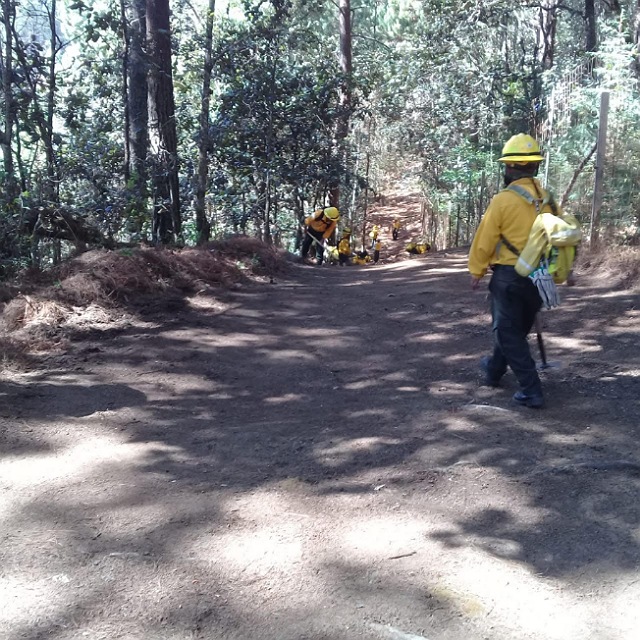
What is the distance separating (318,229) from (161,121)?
5.73 m

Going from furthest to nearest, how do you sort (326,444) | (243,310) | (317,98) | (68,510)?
(317,98) < (243,310) < (326,444) < (68,510)

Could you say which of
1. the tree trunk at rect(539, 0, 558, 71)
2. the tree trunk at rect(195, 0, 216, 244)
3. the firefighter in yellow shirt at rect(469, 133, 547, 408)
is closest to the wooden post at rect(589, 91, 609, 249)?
the firefighter in yellow shirt at rect(469, 133, 547, 408)

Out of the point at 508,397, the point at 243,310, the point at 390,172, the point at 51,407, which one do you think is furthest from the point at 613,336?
the point at 390,172

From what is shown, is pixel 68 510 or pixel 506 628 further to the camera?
pixel 68 510

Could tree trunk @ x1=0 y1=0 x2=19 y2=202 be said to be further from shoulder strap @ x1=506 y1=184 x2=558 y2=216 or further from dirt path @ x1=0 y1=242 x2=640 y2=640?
shoulder strap @ x1=506 y1=184 x2=558 y2=216

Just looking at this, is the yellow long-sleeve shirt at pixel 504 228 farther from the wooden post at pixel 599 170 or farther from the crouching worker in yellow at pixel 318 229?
the crouching worker in yellow at pixel 318 229

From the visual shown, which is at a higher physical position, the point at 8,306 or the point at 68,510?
the point at 8,306

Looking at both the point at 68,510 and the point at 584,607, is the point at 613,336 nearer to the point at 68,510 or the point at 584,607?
the point at 584,607

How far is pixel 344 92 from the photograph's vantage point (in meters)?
20.9

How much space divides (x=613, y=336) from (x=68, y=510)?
552 cm

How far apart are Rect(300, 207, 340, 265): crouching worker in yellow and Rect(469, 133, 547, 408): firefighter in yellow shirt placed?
1215 cm

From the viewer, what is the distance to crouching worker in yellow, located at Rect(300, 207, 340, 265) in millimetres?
17938

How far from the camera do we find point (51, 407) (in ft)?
19.5

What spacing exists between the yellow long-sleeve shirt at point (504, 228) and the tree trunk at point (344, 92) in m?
15.2
